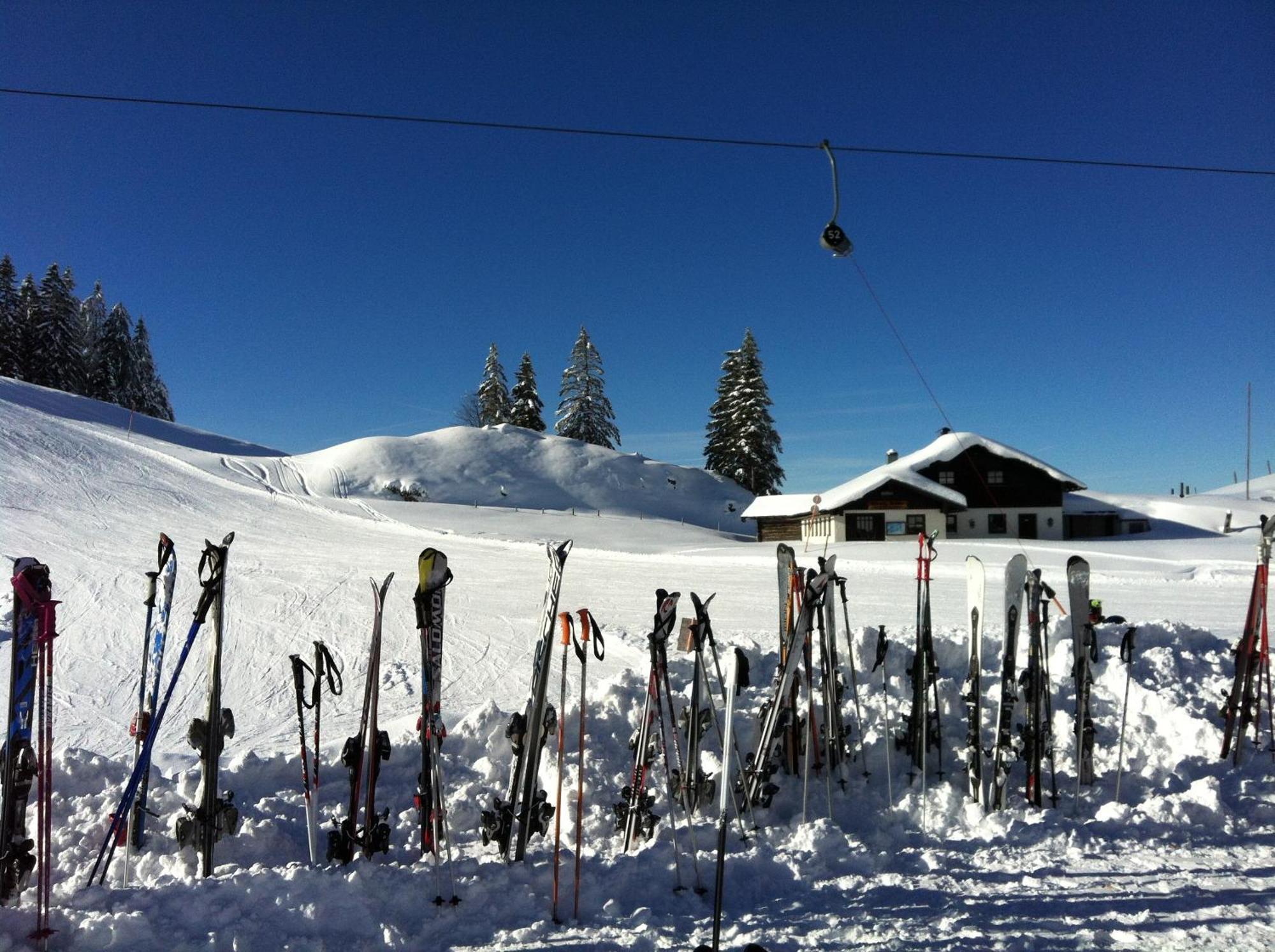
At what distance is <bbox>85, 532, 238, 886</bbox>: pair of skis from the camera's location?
406 cm

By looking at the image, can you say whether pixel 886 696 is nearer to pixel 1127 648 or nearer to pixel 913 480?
pixel 1127 648

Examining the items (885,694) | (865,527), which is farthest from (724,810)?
(865,527)

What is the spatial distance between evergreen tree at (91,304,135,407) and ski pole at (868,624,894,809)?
6356cm

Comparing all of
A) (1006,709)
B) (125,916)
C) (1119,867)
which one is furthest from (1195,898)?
(125,916)

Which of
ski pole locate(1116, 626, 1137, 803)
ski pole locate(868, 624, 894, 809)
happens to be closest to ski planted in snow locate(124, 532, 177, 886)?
ski pole locate(868, 624, 894, 809)

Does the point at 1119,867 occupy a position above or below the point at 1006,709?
below

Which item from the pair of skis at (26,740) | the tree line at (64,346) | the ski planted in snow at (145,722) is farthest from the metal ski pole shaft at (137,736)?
the tree line at (64,346)

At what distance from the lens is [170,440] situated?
44219 millimetres

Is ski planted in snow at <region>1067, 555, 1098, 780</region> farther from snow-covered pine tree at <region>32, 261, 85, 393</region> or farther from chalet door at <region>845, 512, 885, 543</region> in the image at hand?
snow-covered pine tree at <region>32, 261, 85, 393</region>

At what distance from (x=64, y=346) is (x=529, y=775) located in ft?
204

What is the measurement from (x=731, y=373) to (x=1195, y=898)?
48546mm

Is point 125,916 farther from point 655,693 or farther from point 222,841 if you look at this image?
point 655,693

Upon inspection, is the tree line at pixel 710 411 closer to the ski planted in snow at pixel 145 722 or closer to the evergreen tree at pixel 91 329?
the evergreen tree at pixel 91 329

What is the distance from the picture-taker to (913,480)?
31.5 metres
